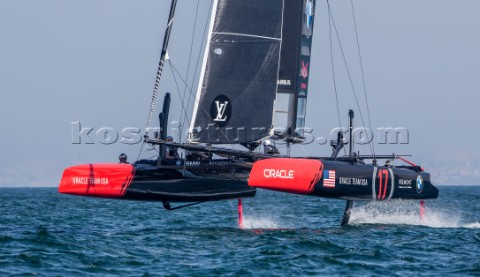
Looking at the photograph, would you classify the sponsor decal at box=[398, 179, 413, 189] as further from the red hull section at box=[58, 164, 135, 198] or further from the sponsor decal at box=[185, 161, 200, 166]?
the red hull section at box=[58, 164, 135, 198]

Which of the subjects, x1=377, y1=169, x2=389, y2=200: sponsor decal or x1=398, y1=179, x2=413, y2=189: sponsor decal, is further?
x1=398, y1=179, x2=413, y2=189: sponsor decal

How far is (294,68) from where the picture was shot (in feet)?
60.1

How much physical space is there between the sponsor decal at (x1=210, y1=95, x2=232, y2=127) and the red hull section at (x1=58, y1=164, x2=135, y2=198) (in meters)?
1.87

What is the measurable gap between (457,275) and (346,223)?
22.3 ft

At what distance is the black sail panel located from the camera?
650 inches

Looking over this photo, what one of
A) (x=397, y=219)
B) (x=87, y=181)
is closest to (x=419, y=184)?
(x=397, y=219)

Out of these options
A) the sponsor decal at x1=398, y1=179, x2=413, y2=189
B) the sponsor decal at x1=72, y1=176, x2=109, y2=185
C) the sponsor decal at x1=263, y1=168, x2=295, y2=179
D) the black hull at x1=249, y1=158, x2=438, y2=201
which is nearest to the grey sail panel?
the black hull at x1=249, y1=158, x2=438, y2=201

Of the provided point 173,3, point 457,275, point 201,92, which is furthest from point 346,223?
point 457,275

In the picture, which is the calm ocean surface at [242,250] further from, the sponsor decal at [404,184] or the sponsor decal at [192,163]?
the sponsor decal at [192,163]

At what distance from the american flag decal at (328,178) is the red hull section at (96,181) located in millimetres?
3569

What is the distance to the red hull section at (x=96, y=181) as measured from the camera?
1598cm

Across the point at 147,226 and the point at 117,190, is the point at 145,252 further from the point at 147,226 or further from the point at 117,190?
the point at 147,226

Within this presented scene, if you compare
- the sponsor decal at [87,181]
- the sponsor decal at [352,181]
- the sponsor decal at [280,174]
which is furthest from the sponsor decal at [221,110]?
the sponsor decal at [352,181]

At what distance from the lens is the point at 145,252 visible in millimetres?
12875
